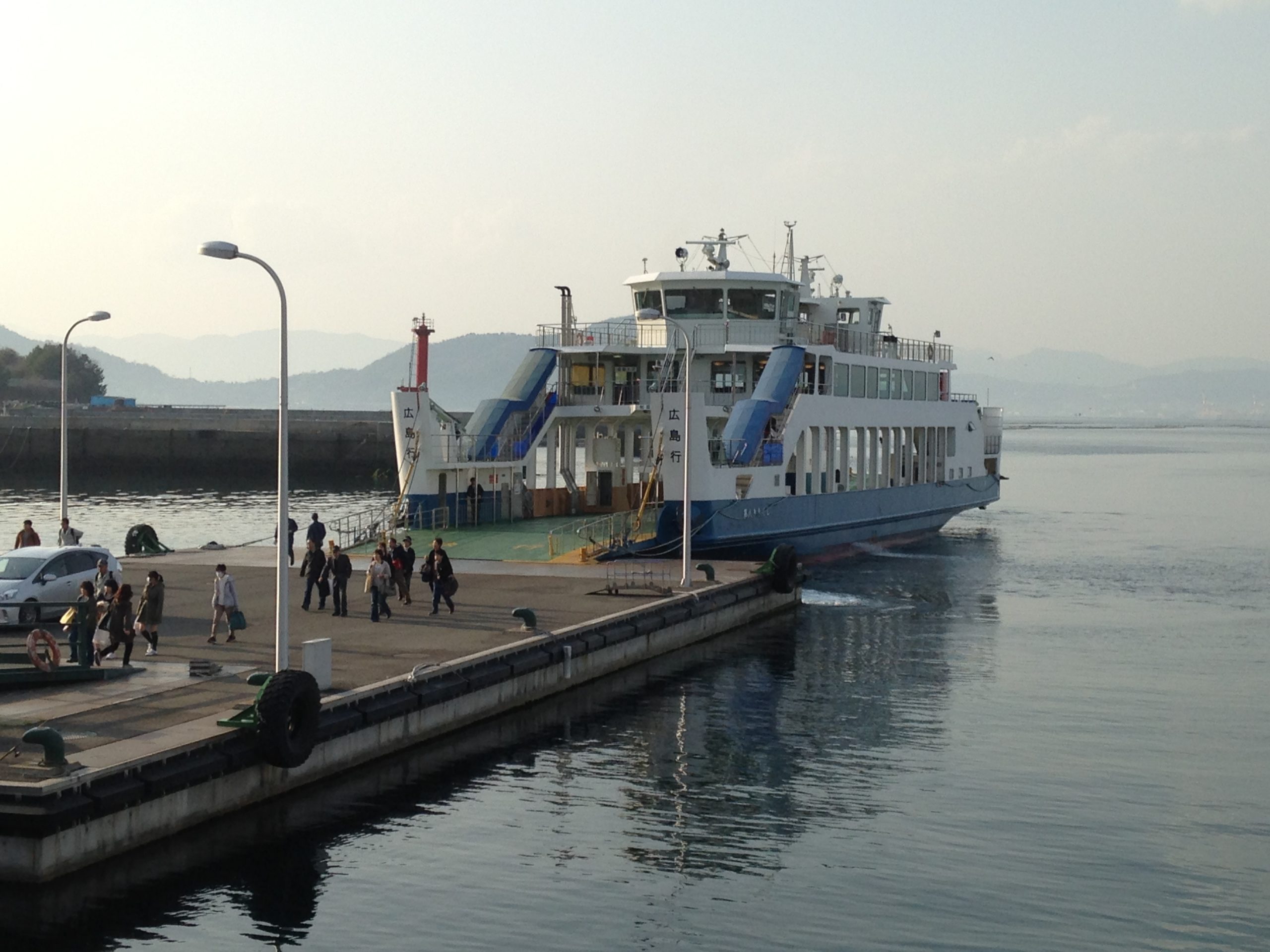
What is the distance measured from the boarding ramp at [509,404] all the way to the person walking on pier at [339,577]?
38.9 ft

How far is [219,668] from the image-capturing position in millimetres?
21906

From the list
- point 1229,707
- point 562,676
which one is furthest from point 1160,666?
point 562,676

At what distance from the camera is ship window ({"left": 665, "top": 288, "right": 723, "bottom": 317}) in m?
46.0

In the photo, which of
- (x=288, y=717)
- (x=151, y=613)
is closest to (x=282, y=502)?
(x=288, y=717)

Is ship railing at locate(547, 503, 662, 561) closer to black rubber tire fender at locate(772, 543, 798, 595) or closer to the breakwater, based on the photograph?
black rubber tire fender at locate(772, 543, 798, 595)

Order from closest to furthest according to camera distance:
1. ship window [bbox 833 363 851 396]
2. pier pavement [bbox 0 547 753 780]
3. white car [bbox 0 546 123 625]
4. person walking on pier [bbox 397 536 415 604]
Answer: pier pavement [bbox 0 547 753 780]
white car [bbox 0 546 123 625]
person walking on pier [bbox 397 536 415 604]
ship window [bbox 833 363 851 396]

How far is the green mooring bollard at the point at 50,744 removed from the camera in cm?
1537

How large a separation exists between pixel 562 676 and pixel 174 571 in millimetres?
12714

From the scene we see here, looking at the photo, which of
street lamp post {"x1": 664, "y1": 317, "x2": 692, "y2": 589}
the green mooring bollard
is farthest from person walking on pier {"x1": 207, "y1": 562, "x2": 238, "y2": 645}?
street lamp post {"x1": 664, "y1": 317, "x2": 692, "y2": 589}

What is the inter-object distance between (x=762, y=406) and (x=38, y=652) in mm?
24039

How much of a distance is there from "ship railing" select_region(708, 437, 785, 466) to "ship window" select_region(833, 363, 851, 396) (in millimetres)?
5642

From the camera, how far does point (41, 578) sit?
26.7 m

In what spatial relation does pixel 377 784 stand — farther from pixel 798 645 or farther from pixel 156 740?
pixel 798 645

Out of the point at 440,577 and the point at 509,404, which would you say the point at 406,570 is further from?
the point at 509,404
